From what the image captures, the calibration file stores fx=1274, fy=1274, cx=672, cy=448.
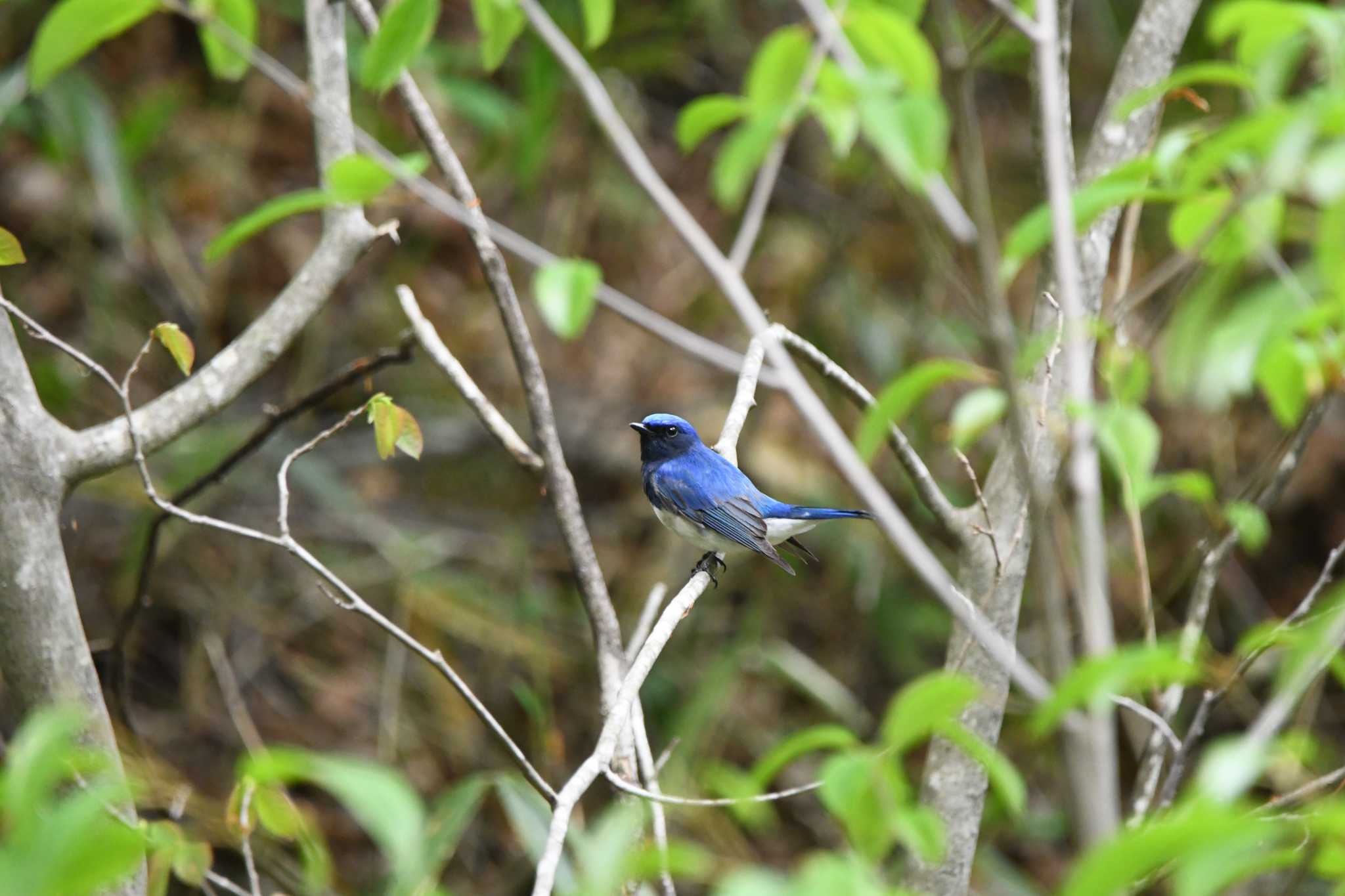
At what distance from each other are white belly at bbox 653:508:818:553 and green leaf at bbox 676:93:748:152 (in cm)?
328

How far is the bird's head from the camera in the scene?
5223 mm

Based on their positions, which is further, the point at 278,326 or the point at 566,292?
the point at 278,326

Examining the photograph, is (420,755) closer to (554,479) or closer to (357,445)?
(357,445)

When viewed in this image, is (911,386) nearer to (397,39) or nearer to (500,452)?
(397,39)

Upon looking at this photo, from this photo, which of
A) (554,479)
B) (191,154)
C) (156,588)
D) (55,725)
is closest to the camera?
(55,725)

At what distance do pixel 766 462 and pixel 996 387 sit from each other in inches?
209

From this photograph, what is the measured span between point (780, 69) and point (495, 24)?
0.60 metres

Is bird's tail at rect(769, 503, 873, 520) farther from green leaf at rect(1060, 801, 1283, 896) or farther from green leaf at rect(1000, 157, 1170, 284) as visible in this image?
green leaf at rect(1060, 801, 1283, 896)

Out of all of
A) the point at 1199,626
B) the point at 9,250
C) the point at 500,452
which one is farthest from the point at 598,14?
the point at 500,452

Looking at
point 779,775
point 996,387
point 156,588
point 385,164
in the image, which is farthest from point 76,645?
point 779,775

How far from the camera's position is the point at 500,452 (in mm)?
7211

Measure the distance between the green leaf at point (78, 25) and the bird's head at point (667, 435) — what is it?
373cm

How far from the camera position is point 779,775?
7195 mm

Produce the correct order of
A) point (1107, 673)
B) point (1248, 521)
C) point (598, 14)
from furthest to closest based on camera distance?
point (1248, 521)
point (598, 14)
point (1107, 673)
